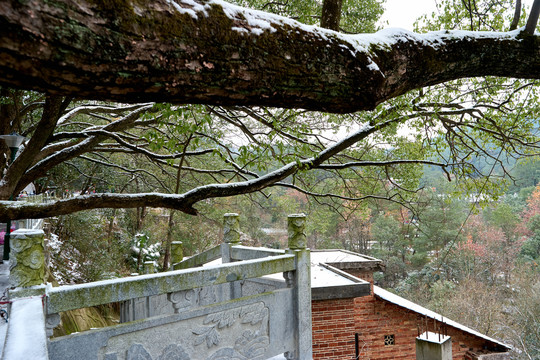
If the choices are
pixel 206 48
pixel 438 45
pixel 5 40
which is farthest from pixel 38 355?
pixel 438 45

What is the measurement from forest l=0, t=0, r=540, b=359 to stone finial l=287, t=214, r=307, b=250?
0.78 metres

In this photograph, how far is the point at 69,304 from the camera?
3127 mm

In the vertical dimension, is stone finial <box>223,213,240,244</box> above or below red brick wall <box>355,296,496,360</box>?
above

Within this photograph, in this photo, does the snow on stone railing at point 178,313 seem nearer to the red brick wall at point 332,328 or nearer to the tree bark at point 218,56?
the tree bark at point 218,56

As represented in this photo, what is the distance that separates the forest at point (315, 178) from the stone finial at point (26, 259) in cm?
139

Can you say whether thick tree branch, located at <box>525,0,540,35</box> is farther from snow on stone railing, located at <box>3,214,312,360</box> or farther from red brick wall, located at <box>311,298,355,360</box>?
red brick wall, located at <box>311,298,355,360</box>

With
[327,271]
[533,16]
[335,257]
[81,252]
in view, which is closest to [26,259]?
[533,16]

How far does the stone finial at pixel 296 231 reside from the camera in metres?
5.06

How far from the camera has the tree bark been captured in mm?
1054

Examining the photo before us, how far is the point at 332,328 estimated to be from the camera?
25.2 ft

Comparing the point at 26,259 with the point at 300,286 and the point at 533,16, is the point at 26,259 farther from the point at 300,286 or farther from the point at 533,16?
the point at 533,16

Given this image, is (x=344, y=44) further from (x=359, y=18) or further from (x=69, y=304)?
(x=359, y=18)

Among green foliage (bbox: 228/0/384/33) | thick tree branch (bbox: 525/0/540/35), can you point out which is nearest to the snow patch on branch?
thick tree branch (bbox: 525/0/540/35)

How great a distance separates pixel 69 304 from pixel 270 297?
2.29 meters
